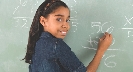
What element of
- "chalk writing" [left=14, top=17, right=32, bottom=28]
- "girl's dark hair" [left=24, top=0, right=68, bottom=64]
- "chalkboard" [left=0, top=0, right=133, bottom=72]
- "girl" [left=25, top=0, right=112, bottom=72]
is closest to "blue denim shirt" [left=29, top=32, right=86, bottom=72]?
"girl" [left=25, top=0, right=112, bottom=72]

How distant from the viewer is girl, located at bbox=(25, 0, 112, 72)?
3.28ft

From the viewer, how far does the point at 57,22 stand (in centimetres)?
106

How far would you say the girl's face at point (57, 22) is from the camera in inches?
41.8

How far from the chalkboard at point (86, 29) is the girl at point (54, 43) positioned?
0.08 metres

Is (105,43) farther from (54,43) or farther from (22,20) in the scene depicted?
(22,20)

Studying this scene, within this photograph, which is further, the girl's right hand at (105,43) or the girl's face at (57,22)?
the girl's right hand at (105,43)

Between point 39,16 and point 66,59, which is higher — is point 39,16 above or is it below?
above

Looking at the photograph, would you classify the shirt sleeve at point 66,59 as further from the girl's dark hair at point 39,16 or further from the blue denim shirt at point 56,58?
the girl's dark hair at point 39,16

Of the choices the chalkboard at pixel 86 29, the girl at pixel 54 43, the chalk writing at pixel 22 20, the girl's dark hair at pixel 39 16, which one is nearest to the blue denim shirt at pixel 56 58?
the girl at pixel 54 43

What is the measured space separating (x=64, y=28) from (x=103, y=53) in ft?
0.80

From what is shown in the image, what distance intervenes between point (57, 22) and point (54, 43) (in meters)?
0.11

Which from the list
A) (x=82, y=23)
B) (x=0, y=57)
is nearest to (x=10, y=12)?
(x=0, y=57)

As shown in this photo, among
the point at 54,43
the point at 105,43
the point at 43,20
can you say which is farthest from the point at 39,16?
the point at 105,43

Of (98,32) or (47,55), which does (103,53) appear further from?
(47,55)
